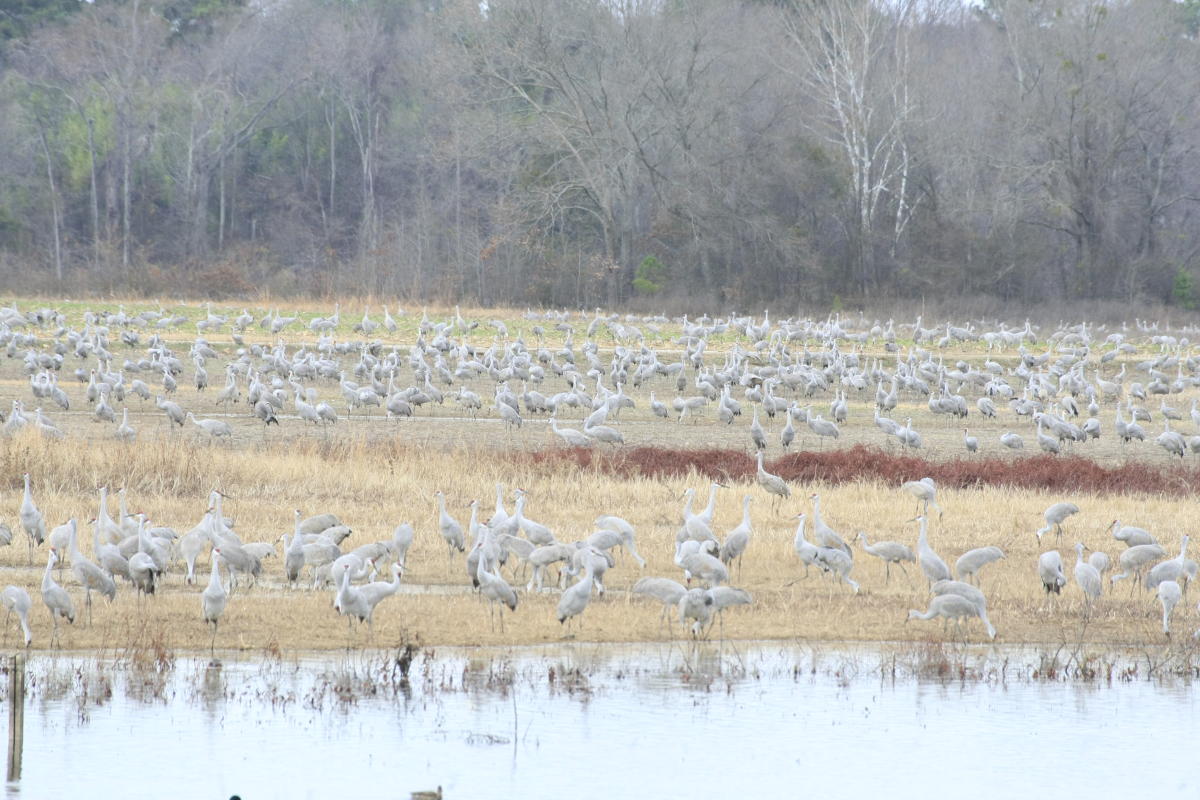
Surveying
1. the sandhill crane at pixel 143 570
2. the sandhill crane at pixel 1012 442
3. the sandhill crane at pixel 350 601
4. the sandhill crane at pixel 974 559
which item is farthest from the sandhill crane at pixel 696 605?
the sandhill crane at pixel 1012 442

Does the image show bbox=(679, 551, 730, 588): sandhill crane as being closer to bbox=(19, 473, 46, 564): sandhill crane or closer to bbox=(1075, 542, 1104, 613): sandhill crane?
bbox=(1075, 542, 1104, 613): sandhill crane

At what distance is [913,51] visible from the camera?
57.4 meters

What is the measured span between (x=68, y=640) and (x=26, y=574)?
7.66 feet

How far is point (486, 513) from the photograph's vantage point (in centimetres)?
1786

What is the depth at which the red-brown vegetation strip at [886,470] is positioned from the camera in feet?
68.4

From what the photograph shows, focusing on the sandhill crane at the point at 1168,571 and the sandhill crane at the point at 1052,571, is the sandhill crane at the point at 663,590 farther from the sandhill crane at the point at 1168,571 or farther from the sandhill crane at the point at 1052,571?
the sandhill crane at the point at 1168,571

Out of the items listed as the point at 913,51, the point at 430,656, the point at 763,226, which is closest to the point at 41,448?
the point at 430,656

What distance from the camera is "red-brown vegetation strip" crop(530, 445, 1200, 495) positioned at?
20844 millimetres

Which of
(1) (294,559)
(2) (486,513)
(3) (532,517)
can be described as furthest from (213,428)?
(1) (294,559)

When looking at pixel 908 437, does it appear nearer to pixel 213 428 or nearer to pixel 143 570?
pixel 213 428

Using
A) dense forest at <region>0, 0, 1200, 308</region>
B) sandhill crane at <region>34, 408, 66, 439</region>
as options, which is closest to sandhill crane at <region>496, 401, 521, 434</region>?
sandhill crane at <region>34, 408, 66, 439</region>

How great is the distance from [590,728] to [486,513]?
709cm

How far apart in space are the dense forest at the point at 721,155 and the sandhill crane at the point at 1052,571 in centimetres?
4059

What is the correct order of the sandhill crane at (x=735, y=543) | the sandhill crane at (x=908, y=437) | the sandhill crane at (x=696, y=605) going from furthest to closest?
the sandhill crane at (x=908, y=437)
the sandhill crane at (x=735, y=543)
the sandhill crane at (x=696, y=605)
